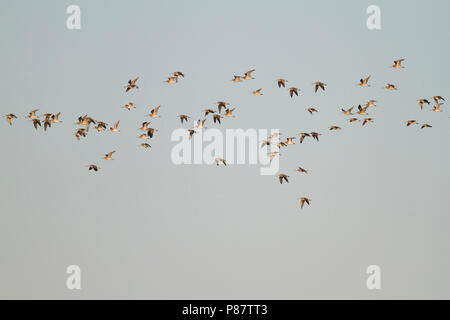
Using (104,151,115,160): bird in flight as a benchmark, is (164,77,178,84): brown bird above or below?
above

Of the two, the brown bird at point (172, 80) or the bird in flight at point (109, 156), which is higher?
the brown bird at point (172, 80)

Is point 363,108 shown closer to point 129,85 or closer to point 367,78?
point 367,78
